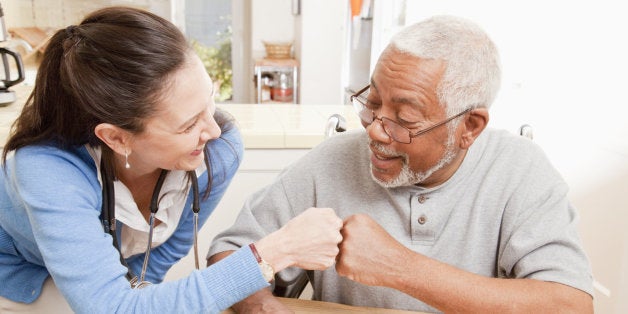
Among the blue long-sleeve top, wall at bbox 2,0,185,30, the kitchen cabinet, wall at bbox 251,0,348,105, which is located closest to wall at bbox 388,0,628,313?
the blue long-sleeve top

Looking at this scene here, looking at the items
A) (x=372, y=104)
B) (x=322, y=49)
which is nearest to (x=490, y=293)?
(x=372, y=104)

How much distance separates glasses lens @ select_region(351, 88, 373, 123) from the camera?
48.8 inches

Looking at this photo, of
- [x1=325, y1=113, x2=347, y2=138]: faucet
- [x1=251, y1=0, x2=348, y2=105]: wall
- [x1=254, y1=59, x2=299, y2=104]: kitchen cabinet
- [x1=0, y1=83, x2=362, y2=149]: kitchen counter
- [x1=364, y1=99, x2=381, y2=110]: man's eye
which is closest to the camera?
[x1=364, y1=99, x2=381, y2=110]: man's eye

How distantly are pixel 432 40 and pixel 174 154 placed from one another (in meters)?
0.58

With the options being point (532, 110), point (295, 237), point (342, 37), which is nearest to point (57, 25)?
point (342, 37)

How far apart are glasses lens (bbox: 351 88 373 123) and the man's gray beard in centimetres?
5

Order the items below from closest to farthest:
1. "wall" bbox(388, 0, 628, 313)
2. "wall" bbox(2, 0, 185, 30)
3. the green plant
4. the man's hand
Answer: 1. the man's hand
2. "wall" bbox(388, 0, 628, 313)
3. "wall" bbox(2, 0, 185, 30)
4. the green plant

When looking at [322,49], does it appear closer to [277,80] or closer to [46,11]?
[277,80]

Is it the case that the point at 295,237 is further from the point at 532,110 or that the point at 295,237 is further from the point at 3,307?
the point at 532,110

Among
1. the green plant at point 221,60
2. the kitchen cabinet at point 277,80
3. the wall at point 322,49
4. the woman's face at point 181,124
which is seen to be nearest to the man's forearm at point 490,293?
the woman's face at point 181,124

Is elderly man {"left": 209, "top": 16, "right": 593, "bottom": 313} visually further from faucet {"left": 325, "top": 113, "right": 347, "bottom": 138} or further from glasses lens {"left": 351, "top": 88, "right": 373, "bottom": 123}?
faucet {"left": 325, "top": 113, "right": 347, "bottom": 138}

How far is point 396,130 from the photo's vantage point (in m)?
1.18

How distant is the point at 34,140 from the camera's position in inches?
42.5

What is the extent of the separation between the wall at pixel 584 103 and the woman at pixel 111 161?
123 centimetres
